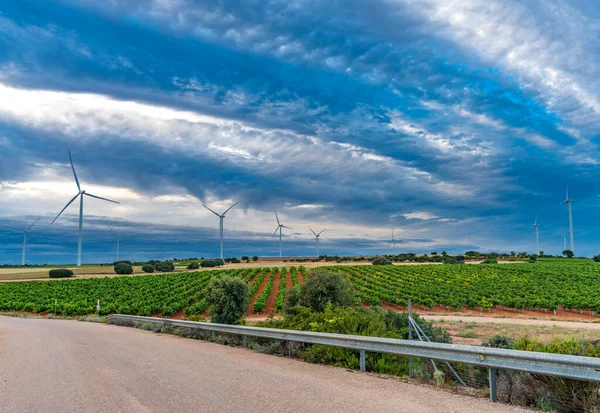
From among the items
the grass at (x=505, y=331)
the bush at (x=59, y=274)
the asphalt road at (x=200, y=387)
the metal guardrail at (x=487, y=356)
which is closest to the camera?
the metal guardrail at (x=487, y=356)

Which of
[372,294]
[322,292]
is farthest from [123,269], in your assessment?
[322,292]

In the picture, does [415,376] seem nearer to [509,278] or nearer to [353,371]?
[353,371]

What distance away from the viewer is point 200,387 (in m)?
7.92

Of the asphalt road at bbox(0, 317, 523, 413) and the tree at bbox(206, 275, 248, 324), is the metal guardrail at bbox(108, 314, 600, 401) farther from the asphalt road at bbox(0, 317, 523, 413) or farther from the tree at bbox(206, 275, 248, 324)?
Answer: the tree at bbox(206, 275, 248, 324)

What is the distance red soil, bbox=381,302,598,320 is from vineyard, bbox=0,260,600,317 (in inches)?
18.5

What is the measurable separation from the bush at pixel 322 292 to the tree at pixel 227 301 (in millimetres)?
7038

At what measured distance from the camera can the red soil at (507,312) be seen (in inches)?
1724

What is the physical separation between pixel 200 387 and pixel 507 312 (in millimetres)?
45041

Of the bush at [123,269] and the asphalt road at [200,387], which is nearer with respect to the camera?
the asphalt road at [200,387]

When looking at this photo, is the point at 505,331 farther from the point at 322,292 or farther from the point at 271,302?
the point at 271,302

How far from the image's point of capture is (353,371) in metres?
9.34

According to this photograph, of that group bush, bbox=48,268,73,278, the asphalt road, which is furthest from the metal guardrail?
bush, bbox=48,268,73,278

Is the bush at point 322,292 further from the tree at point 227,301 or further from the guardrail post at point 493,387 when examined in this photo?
the guardrail post at point 493,387

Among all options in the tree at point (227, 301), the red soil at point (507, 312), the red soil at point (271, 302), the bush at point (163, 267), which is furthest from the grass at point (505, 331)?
the bush at point (163, 267)
